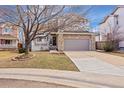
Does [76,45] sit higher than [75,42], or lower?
lower

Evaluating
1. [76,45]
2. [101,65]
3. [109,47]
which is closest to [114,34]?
[109,47]

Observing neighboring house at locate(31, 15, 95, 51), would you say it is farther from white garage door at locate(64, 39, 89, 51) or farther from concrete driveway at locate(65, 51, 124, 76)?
concrete driveway at locate(65, 51, 124, 76)

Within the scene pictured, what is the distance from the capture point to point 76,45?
90.5 feet

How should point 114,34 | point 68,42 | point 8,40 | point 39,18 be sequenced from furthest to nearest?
point 68,42 < point 114,34 < point 8,40 < point 39,18

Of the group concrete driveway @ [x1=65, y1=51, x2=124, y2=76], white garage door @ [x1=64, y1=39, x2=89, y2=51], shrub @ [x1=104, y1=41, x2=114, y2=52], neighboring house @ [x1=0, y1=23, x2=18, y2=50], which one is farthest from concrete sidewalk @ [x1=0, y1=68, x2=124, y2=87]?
white garage door @ [x1=64, y1=39, x2=89, y2=51]

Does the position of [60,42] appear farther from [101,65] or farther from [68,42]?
[101,65]

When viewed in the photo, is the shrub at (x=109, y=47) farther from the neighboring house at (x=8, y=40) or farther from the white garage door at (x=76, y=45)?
the neighboring house at (x=8, y=40)

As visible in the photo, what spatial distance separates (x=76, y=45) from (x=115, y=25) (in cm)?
508

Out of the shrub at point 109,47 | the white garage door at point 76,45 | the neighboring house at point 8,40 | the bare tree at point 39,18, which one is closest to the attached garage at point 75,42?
the white garage door at point 76,45

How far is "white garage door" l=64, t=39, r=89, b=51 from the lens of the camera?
90.0ft

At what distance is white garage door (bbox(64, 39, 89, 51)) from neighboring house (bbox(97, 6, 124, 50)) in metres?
2.45

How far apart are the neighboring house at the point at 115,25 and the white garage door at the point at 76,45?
2455 millimetres

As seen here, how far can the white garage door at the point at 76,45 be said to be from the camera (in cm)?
2742
